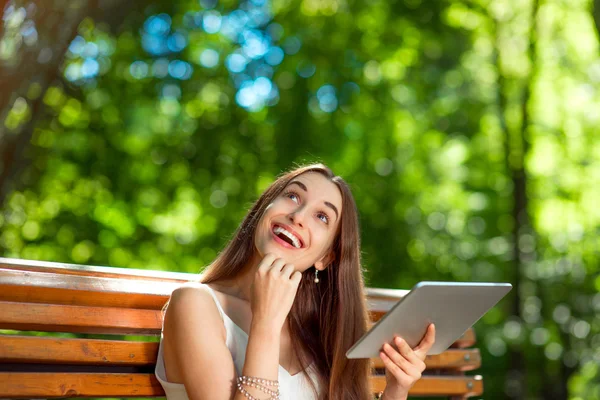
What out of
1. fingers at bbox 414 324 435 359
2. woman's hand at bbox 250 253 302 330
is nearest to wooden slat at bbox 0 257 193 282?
woman's hand at bbox 250 253 302 330

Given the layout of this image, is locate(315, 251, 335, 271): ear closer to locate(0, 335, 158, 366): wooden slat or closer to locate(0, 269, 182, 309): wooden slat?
locate(0, 269, 182, 309): wooden slat

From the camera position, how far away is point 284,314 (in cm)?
243

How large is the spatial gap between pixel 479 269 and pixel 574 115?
310cm

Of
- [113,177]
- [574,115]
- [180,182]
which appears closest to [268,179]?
[180,182]

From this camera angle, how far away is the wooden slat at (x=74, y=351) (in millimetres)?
2275

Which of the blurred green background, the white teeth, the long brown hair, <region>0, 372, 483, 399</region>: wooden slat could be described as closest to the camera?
<region>0, 372, 483, 399</region>: wooden slat

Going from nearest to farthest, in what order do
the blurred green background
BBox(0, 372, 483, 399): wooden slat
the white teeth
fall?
BBox(0, 372, 483, 399): wooden slat → the white teeth → the blurred green background

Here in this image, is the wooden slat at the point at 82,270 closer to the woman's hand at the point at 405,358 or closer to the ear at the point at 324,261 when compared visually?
the ear at the point at 324,261

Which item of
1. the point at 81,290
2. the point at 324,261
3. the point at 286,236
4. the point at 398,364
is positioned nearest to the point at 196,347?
the point at 81,290

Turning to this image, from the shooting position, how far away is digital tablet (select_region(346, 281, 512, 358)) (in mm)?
2336

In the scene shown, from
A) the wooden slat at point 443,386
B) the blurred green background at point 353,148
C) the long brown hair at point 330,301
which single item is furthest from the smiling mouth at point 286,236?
the blurred green background at point 353,148

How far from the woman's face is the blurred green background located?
4869mm

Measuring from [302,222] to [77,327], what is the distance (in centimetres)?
78

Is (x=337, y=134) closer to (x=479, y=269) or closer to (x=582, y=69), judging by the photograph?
(x=479, y=269)
